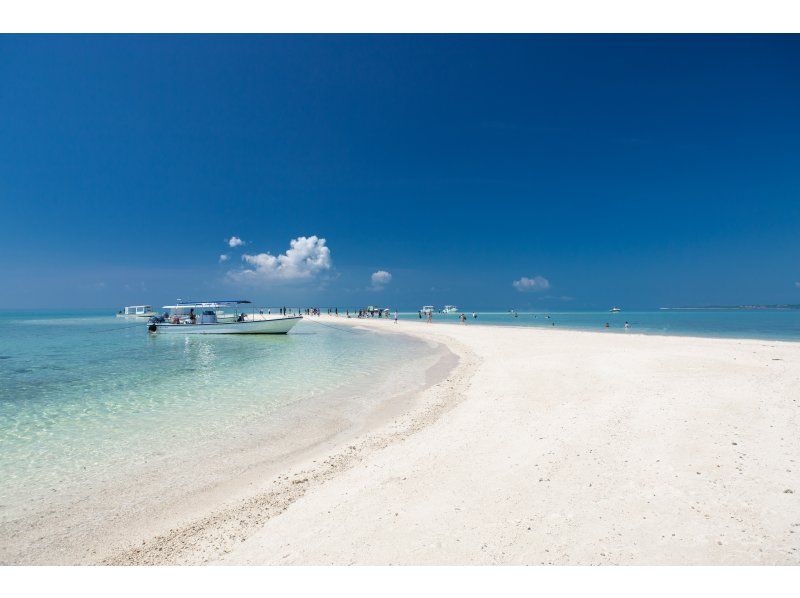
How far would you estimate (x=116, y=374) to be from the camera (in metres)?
16.0

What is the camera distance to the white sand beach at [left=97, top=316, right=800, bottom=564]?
12.8ft

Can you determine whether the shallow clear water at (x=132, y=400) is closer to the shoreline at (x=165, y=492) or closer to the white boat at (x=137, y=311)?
the shoreline at (x=165, y=492)

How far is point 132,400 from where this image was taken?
37.9 ft

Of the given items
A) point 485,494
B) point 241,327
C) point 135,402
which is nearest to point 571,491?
point 485,494

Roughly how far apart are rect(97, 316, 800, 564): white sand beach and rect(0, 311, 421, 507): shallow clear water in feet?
11.4

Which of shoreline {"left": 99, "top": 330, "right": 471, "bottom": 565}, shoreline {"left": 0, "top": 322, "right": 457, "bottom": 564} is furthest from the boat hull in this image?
shoreline {"left": 99, "top": 330, "right": 471, "bottom": 565}

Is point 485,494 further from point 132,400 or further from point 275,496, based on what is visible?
point 132,400

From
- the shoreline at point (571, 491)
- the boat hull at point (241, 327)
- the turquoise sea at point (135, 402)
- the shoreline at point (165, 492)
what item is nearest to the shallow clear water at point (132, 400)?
the turquoise sea at point (135, 402)

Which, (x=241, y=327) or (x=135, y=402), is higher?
(x=241, y=327)

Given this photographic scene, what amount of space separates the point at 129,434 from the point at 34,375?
38.4 ft

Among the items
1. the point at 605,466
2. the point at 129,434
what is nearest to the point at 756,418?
the point at 605,466

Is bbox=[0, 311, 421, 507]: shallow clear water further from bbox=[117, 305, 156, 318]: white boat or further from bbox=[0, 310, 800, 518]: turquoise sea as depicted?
bbox=[117, 305, 156, 318]: white boat

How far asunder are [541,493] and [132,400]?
39.3 feet

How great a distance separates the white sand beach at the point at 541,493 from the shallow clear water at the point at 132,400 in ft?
11.4
